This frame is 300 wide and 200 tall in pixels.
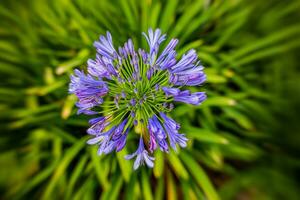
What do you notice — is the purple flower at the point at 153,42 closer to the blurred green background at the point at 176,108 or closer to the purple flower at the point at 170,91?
the purple flower at the point at 170,91

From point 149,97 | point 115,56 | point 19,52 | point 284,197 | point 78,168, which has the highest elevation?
point 19,52

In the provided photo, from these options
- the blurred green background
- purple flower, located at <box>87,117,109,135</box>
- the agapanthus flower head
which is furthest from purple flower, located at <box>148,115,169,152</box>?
the blurred green background

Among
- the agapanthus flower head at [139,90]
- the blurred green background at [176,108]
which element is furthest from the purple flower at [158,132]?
the blurred green background at [176,108]

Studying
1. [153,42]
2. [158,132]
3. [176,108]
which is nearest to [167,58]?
[153,42]

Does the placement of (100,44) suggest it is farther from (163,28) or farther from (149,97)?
(163,28)

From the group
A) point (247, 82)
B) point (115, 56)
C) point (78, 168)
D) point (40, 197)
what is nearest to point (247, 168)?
point (247, 82)

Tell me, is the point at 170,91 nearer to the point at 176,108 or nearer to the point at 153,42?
the point at 153,42
